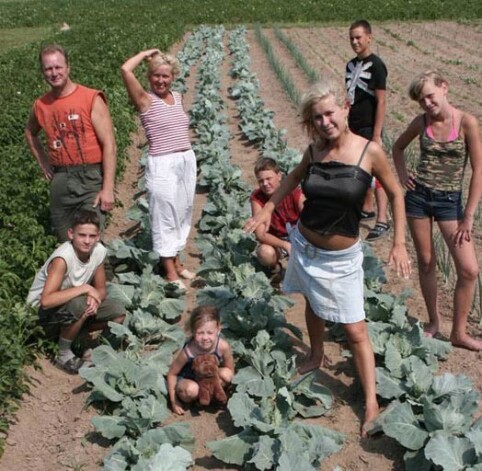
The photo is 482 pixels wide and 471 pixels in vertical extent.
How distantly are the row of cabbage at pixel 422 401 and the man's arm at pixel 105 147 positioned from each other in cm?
201

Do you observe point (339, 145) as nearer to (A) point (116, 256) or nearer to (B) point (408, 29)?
(A) point (116, 256)

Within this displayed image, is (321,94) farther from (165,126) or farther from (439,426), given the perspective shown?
(165,126)

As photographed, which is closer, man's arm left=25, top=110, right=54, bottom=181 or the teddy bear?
the teddy bear

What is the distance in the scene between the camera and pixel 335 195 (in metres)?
3.30

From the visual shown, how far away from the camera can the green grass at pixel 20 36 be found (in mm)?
22891

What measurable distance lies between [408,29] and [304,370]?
20.5 metres

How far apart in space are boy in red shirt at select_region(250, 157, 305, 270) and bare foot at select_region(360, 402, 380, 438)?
1525 mm

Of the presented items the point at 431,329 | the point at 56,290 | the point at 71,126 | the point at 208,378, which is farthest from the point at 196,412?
the point at 71,126

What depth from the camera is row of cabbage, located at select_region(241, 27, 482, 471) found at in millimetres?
3016

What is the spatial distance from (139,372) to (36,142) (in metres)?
2.10

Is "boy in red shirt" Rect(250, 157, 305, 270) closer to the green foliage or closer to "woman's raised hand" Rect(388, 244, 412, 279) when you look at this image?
"woman's raised hand" Rect(388, 244, 412, 279)

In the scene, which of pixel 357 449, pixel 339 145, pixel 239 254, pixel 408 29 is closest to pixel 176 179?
pixel 239 254

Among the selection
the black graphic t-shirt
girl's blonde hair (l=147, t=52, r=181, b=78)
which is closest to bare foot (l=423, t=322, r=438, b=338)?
the black graphic t-shirt

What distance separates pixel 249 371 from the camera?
3779 mm
